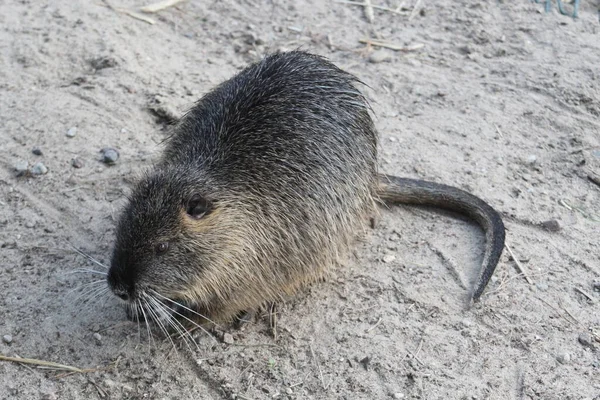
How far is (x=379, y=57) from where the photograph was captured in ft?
17.1

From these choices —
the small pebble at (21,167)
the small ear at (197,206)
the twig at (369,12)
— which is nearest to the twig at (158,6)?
the twig at (369,12)

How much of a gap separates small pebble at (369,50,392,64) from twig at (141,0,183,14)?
159 centimetres

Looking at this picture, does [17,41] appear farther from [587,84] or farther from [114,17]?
[587,84]

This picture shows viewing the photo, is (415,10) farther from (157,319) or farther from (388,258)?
(157,319)

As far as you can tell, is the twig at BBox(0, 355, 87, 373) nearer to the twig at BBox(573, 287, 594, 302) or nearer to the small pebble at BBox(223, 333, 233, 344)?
the small pebble at BBox(223, 333, 233, 344)

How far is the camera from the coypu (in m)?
3.04

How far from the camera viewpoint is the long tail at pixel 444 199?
3783 millimetres

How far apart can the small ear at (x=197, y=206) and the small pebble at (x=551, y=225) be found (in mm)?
1902

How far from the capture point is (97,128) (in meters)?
4.40

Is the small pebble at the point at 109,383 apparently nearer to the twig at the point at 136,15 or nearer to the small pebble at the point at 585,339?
the small pebble at the point at 585,339

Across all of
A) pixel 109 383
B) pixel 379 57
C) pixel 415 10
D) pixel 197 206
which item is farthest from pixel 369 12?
pixel 109 383

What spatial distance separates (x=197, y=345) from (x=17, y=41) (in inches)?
112

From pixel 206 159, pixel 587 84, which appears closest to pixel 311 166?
pixel 206 159

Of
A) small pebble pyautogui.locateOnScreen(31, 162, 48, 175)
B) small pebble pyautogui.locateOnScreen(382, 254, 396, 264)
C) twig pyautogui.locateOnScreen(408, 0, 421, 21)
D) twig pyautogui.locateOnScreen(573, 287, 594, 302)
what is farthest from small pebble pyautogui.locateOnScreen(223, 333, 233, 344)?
twig pyautogui.locateOnScreen(408, 0, 421, 21)
